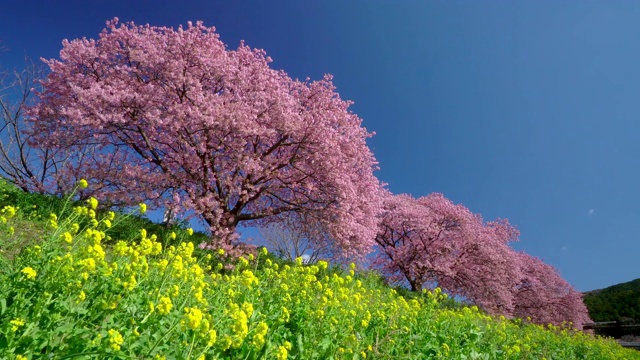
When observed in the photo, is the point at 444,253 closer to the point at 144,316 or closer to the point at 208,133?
the point at 208,133

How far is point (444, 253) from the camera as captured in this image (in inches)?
888

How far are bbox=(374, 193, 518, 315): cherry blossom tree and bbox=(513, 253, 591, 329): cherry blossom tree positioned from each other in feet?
22.2

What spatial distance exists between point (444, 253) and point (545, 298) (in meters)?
13.2

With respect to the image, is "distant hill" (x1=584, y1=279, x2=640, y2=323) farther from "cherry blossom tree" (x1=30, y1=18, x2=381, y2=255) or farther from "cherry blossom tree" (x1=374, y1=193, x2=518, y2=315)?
"cherry blossom tree" (x1=30, y1=18, x2=381, y2=255)

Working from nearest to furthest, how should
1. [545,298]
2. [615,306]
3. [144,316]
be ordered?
[144,316]
[545,298]
[615,306]

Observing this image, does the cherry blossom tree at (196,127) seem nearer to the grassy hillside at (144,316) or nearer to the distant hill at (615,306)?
the grassy hillside at (144,316)

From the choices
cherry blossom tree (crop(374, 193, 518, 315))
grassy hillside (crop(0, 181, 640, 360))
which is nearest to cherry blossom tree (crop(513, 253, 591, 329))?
cherry blossom tree (crop(374, 193, 518, 315))

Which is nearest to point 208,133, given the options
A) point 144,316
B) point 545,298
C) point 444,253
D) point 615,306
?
point 144,316

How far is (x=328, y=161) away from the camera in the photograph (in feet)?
42.4

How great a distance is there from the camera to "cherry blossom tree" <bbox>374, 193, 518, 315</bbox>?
22391 millimetres

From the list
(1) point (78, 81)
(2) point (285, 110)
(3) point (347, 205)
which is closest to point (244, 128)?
(2) point (285, 110)

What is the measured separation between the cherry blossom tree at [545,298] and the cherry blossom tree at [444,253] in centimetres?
676

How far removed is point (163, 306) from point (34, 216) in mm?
10189

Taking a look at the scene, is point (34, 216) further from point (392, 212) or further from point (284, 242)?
point (284, 242)
